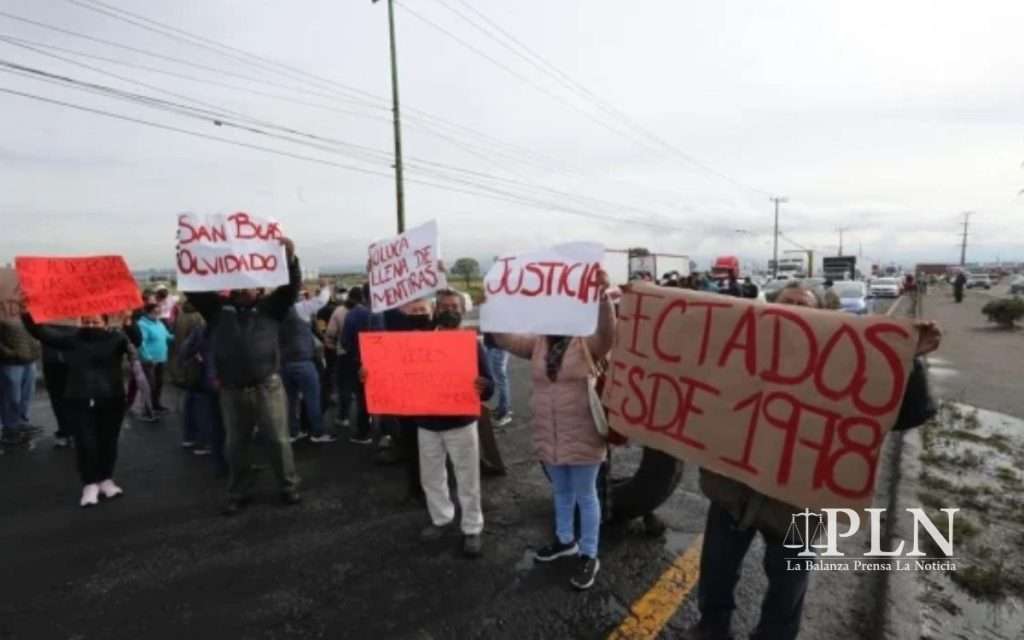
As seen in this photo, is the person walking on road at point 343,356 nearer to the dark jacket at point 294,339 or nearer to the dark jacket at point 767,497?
the dark jacket at point 294,339

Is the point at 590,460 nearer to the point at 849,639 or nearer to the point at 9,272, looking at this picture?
the point at 849,639

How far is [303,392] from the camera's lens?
6.44 meters

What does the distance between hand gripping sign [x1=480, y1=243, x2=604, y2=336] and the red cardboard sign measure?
11.3 ft

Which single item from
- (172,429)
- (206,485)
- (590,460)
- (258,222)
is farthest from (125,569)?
(172,429)

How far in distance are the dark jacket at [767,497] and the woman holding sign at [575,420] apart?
0.82 metres

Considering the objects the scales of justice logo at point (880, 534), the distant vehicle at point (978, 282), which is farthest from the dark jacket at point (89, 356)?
the distant vehicle at point (978, 282)

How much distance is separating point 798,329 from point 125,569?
14.3 ft

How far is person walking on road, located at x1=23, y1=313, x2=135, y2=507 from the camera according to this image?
15.9 ft

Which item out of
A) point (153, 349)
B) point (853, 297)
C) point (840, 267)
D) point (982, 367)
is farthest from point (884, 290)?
point (153, 349)

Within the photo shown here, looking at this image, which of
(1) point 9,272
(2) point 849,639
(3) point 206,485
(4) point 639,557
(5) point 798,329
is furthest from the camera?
(1) point 9,272

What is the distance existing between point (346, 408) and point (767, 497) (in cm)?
589

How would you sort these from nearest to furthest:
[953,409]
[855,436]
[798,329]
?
[855,436] → [798,329] → [953,409]

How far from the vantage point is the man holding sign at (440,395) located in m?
3.93

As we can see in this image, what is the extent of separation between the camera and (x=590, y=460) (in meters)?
3.42
